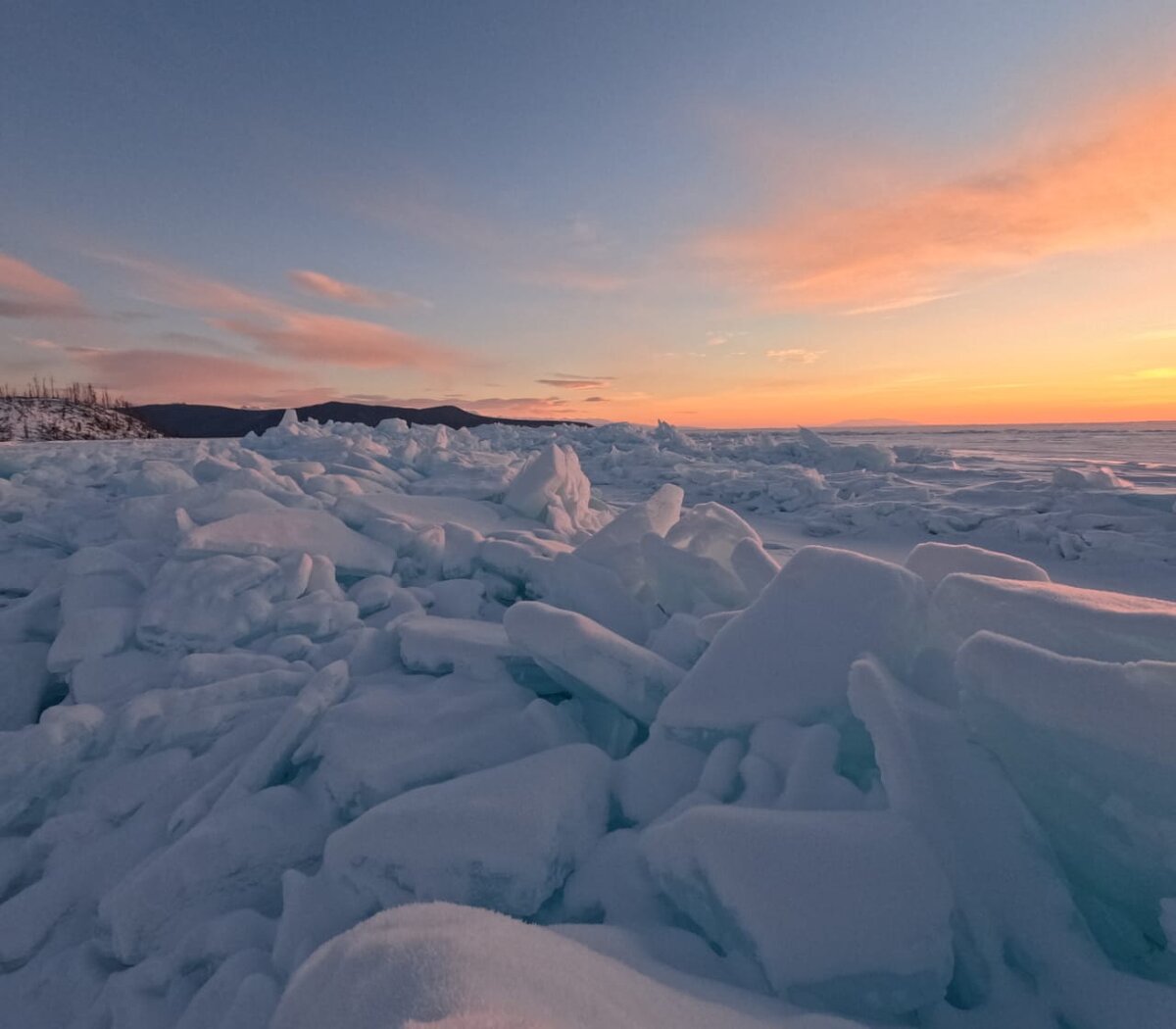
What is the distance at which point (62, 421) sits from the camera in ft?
93.8

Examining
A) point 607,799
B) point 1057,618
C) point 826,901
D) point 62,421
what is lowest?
point 607,799

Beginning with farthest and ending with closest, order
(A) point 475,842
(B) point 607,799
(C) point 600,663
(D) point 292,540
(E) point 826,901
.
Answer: (D) point 292,540, (C) point 600,663, (B) point 607,799, (A) point 475,842, (E) point 826,901

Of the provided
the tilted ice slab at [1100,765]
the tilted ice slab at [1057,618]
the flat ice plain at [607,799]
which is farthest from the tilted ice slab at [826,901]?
the tilted ice slab at [1057,618]

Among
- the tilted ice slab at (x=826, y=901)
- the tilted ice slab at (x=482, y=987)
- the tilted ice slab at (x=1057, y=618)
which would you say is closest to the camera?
the tilted ice slab at (x=482, y=987)

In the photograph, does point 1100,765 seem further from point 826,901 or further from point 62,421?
point 62,421

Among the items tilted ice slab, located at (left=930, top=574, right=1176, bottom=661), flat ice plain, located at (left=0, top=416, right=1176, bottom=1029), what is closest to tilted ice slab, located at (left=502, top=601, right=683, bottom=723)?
flat ice plain, located at (left=0, top=416, right=1176, bottom=1029)

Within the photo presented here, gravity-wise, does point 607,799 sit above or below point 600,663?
below

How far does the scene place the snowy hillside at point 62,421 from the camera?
25.4 m

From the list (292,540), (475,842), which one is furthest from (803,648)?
(292,540)

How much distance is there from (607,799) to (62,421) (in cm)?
3706

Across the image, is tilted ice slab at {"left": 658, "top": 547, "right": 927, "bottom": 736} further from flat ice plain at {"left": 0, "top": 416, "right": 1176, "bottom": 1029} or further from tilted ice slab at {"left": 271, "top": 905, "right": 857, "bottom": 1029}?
tilted ice slab at {"left": 271, "top": 905, "right": 857, "bottom": 1029}

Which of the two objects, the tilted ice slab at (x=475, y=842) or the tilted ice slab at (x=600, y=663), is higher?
the tilted ice slab at (x=600, y=663)

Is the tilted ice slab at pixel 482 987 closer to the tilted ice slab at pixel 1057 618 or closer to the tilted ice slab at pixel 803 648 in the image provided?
the tilted ice slab at pixel 803 648

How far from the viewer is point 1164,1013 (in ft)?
2.81
